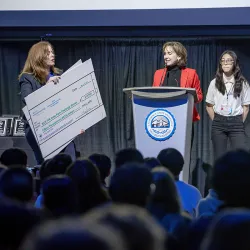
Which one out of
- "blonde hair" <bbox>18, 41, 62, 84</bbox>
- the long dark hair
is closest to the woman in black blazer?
"blonde hair" <bbox>18, 41, 62, 84</bbox>

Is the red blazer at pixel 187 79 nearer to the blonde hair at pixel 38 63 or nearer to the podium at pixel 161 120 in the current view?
the podium at pixel 161 120

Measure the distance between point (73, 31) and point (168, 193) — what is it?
192 inches

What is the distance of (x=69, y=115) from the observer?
16.2 ft

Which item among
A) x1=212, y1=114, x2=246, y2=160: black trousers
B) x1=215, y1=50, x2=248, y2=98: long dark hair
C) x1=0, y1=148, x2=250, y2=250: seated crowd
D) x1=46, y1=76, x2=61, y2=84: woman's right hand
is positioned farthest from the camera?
x1=215, y1=50, x2=248, y2=98: long dark hair

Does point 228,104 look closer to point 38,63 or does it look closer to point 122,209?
point 38,63

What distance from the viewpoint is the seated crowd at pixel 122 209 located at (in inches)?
34.3

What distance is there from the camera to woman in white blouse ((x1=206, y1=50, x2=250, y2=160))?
17.3 feet

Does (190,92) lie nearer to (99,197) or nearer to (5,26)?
(99,197)

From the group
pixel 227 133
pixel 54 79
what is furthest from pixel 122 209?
pixel 227 133

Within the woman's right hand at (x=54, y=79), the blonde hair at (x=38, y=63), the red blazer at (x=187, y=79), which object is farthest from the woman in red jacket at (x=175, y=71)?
the blonde hair at (x=38, y=63)

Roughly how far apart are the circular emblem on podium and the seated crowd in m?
1.09

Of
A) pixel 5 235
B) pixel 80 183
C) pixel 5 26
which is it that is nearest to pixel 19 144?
pixel 5 26

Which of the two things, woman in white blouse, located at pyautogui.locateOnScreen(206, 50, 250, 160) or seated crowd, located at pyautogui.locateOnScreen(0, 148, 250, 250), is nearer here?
seated crowd, located at pyautogui.locateOnScreen(0, 148, 250, 250)

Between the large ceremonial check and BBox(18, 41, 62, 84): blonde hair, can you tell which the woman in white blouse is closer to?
the large ceremonial check
